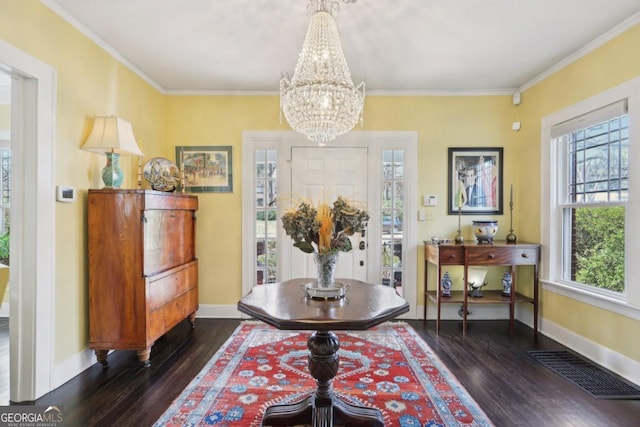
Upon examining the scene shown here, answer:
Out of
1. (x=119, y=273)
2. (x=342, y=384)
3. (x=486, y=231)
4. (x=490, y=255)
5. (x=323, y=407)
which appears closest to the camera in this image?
(x=323, y=407)

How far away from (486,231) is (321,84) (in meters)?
2.47

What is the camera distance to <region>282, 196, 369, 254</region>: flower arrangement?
1896 millimetres

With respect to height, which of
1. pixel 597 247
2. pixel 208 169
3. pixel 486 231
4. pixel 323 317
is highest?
pixel 208 169

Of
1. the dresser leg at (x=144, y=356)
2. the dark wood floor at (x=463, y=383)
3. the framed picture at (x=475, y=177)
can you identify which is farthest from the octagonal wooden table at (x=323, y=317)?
the framed picture at (x=475, y=177)

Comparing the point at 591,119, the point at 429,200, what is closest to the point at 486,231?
the point at 429,200

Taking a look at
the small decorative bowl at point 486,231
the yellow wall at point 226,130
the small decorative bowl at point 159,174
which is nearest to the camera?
the yellow wall at point 226,130

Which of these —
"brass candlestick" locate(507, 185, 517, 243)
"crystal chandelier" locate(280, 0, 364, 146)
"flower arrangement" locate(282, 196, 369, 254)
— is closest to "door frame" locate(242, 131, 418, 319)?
"brass candlestick" locate(507, 185, 517, 243)

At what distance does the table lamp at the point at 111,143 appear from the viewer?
2.65m

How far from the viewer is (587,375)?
8.47 feet

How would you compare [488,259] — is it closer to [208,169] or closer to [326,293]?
[326,293]

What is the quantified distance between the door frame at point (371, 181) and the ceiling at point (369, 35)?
0.60 meters

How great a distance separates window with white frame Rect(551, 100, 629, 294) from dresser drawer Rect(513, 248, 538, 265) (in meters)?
0.23

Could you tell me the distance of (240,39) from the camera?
2807 mm

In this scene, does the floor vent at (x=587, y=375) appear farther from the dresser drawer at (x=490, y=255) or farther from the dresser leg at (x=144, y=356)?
the dresser leg at (x=144, y=356)
